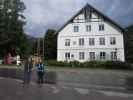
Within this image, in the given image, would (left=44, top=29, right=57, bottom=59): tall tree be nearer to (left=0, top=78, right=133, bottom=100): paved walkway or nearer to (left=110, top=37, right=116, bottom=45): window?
(left=110, top=37, right=116, bottom=45): window

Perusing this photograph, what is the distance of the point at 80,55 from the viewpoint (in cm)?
6012

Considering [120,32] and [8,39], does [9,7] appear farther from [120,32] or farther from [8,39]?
[120,32]

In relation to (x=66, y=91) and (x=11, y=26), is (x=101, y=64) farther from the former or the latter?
(x=66, y=91)

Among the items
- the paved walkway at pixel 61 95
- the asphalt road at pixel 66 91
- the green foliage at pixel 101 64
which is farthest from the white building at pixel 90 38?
the paved walkway at pixel 61 95

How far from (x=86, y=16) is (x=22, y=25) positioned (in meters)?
19.8

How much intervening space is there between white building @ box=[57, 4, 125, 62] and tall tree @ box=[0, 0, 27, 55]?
545 inches

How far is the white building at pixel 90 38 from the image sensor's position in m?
58.0

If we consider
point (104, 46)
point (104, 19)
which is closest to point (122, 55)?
point (104, 46)

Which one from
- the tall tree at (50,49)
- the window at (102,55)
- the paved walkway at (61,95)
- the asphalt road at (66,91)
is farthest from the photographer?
the tall tree at (50,49)

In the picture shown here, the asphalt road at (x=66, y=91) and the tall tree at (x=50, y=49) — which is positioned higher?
the tall tree at (x=50, y=49)

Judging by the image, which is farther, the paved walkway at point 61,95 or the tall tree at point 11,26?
the tall tree at point 11,26

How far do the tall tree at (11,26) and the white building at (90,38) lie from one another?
13.9 metres

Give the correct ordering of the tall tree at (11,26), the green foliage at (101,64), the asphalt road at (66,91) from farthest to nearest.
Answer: the tall tree at (11,26) → the green foliage at (101,64) → the asphalt road at (66,91)

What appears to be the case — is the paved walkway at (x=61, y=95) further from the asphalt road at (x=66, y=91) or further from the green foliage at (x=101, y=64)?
the green foliage at (x=101, y=64)
